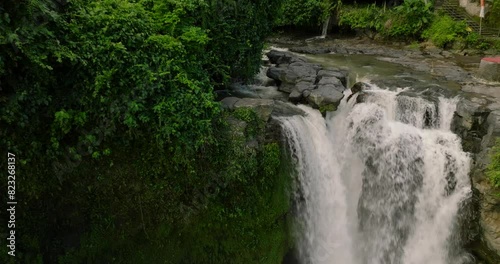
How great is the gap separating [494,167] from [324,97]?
3818mm

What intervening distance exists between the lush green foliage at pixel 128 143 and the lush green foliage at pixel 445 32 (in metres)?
11.9

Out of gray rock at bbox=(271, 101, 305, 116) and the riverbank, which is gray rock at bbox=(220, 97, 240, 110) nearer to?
gray rock at bbox=(271, 101, 305, 116)

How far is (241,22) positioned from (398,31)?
11.4m

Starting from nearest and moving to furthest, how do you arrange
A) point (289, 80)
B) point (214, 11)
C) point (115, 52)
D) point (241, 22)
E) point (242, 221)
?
1. point (115, 52)
2. point (242, 221)
3. point (214, 11)
4. point (241, 22)
5. point (289, 80)

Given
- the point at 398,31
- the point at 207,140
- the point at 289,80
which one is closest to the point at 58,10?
the point at 207,140

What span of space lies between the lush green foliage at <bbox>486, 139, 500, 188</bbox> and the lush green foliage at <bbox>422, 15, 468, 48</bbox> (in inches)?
376

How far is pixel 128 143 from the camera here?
654cm

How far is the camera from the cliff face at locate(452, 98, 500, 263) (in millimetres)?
7574

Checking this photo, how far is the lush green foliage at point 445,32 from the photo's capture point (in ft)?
52.1

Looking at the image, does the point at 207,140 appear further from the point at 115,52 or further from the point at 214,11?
the point at 214,11

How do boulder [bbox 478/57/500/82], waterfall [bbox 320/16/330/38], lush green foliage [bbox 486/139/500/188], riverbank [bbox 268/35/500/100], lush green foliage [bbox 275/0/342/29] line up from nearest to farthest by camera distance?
1. lush green foliage [bbox 486/139/500/188]
2. boulder [bbox 478/57/500/82]
3. riverbank [bbox 268/35/500/100]
4. lush green foliage [bbox 275/0/342/29]
5. waterfall [bbox 320/16/330/38]

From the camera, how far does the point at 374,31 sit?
730 inches

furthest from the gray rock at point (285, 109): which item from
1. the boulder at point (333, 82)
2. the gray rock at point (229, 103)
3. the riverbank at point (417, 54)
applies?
the riverbank at point (417, 54)

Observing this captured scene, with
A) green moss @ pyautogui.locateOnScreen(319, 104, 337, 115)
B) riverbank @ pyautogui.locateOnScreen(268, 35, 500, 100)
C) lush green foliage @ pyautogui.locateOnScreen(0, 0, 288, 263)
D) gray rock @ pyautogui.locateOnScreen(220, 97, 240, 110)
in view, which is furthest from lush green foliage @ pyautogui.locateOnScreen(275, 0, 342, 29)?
lush green foliage @ pyautogui.locateOnScreen(0, 0, 288, 263)
